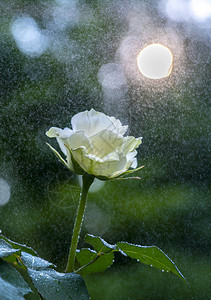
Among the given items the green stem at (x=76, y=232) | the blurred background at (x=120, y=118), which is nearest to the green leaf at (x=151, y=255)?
the green stem at (x=76, y=232)

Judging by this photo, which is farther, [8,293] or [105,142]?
[105,142]

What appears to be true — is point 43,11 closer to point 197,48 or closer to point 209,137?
point 197,48

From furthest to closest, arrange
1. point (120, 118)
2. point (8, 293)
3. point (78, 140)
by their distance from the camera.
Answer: point (120, 118) < point (78, 140) < point (8, 293)

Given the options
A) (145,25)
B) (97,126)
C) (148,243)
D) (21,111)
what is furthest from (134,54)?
(97,126)

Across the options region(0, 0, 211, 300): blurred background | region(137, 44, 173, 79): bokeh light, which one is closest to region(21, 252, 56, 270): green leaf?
region(0, 0, 211, 300): blurred background

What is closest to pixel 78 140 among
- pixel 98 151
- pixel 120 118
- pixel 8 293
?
pixel 98 151

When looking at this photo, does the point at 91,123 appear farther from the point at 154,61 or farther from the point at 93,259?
the point at 154,61

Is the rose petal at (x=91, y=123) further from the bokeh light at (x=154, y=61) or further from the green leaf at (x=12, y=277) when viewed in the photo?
the bokeh light at (x=154, y=61)
